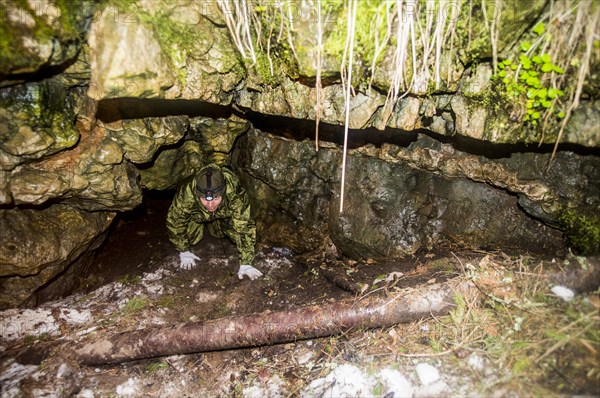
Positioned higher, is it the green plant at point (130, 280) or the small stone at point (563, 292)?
the small stone at point (563, 292)

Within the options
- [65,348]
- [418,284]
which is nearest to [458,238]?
[418,284]

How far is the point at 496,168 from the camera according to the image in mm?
3973

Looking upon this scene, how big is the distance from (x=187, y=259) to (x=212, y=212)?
3.73ft

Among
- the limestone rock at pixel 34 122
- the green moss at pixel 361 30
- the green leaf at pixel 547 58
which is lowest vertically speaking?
the limestone rock at pixel 34 122

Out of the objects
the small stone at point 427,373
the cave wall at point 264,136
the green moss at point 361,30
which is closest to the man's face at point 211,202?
the cave wall at point 264,136

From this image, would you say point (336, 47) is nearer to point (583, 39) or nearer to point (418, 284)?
point (583, 39)

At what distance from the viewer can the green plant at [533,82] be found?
2687mm

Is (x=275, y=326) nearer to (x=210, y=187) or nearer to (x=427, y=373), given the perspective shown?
(x=427, y=373)

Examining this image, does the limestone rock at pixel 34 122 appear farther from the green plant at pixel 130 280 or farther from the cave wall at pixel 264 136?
the green plant at pixel 130 280

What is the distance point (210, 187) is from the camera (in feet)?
15.0

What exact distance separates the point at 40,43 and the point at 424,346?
4.35 metres

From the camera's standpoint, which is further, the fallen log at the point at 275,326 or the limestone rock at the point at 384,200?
the limestone rock at the point at 384,200

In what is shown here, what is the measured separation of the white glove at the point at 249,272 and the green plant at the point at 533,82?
4220 mm

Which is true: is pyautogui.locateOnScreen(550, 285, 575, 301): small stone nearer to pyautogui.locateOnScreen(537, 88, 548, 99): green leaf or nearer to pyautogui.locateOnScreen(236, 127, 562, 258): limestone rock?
pyautogui.locateOnScreen(236, 127, 562, 258): limestone rock
